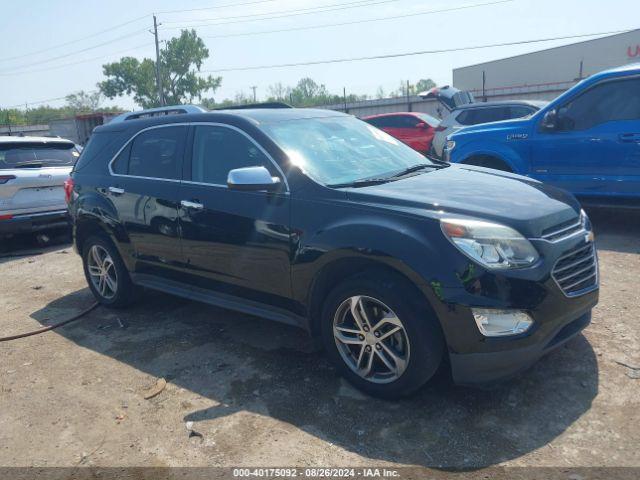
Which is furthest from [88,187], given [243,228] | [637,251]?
[637,251]

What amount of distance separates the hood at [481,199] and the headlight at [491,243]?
73mm

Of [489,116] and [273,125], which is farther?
[489,116]

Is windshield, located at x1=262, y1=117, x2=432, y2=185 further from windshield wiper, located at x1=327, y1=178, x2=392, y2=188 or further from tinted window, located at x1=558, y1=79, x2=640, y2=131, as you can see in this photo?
tinted window, located at x1=558, y1=79, x2=640, y2=131

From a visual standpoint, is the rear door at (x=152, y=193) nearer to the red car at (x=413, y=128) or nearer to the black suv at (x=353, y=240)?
the black suv at (x=353, y=240)

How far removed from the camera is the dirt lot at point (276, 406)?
2.84 meters

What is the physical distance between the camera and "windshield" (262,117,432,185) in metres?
3.79

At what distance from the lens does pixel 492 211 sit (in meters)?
3.14

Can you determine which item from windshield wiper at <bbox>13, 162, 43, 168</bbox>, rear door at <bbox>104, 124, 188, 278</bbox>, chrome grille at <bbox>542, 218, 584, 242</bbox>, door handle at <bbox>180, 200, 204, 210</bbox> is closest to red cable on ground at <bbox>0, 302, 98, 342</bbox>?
rear door at <bbox>104, 124, 188, 278</bbox>

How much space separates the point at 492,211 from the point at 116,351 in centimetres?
310

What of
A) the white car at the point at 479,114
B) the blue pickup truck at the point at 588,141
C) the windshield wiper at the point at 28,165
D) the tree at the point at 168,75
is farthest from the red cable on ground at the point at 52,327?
the tree at the point at 168,75

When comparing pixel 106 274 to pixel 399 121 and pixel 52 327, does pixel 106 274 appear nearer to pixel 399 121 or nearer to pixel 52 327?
pixel 52 327

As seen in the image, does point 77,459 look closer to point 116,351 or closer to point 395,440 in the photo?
point 116,351

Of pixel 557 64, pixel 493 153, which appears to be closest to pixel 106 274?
pixel 493 153

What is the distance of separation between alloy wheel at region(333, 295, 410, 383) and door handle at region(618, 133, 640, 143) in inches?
185
